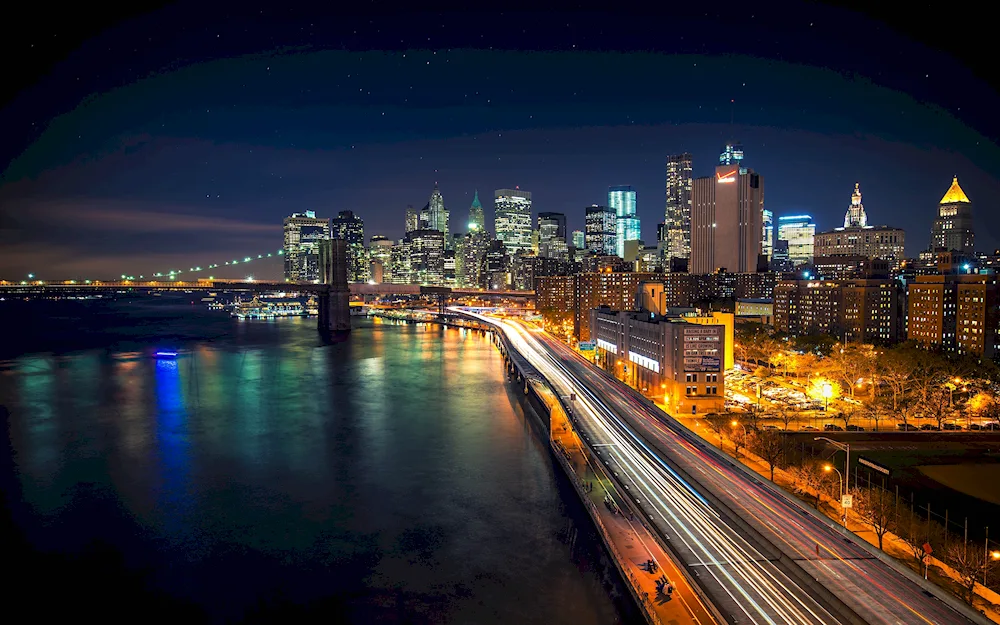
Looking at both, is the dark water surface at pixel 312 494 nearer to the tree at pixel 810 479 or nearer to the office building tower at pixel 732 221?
the tree at pixel 810 479

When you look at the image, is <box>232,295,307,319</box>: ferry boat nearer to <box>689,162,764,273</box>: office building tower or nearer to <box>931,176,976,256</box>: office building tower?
<box>689,162,764,273</box>: office building tower

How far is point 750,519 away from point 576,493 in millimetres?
7070

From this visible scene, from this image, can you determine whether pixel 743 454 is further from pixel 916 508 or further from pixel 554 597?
pixel 554 597

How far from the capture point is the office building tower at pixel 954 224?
101812 mm

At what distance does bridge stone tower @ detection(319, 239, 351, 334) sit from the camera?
8225 centimetres

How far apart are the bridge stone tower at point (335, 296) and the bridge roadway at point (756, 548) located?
A: 64.9 meters

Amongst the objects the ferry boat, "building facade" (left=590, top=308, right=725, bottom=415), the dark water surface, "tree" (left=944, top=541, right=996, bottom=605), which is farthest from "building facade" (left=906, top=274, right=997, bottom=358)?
the ferry boat

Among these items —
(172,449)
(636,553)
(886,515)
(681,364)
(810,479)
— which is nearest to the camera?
(636,553)

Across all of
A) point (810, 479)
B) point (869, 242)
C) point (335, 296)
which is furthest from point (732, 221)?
point (810, 479)

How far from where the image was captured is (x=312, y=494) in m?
21.0

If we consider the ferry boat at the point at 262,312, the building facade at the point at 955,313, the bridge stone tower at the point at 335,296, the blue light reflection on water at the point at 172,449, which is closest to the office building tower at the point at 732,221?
the bridge stone tower at the point at 335,296

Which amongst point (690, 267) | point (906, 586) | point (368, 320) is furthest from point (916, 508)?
point (690, 267)

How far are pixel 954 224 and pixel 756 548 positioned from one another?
115 metres

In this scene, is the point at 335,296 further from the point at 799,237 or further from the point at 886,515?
the point at 799,237
